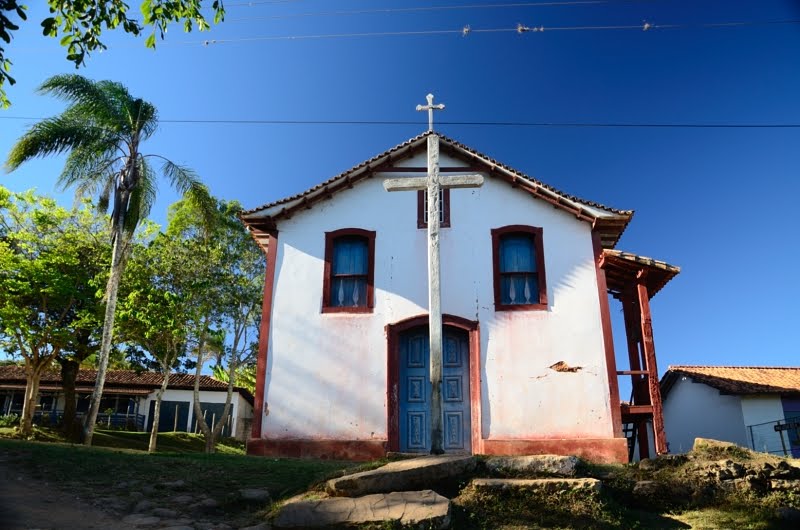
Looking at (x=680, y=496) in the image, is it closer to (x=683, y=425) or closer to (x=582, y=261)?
(x=582, y=261)

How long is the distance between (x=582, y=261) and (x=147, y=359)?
2065 cm

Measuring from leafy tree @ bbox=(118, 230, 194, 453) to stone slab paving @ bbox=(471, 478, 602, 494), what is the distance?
52.9ft

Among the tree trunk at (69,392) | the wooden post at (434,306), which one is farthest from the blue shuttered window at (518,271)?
the tree trunk at (69,392)

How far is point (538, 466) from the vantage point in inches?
306

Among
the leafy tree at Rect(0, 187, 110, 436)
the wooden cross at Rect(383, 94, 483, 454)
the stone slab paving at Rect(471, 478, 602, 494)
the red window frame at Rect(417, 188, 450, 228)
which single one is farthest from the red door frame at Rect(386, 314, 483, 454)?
the leafy tree at Rect(0, 187, 110, 436)

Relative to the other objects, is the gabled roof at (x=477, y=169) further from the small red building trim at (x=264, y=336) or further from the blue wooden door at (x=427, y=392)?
the blue wooden door at (x=427, y=392)

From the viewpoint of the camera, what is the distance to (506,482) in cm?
723

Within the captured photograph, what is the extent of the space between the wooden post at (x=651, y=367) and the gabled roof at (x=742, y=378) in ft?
39.7

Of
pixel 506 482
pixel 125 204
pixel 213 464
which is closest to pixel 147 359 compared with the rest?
pixel 125 204

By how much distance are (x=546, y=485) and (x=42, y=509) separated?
19.0ft

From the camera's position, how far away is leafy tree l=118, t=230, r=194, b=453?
20844 millimetres

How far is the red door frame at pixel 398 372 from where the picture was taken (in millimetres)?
12133

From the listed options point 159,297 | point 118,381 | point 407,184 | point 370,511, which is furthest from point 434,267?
point 118,381

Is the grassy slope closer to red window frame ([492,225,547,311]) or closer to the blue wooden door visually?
the blue wooden door
